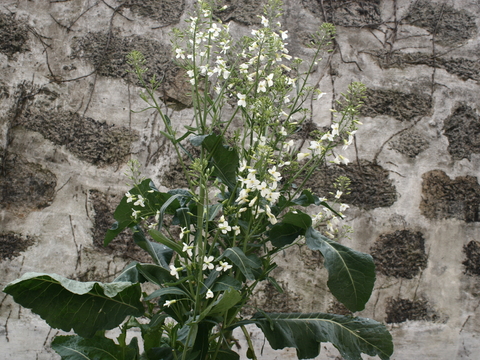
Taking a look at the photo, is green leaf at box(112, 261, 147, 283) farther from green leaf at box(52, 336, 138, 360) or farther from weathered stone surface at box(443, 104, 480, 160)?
weathered stone surface at box(443, 104, 480, 160)

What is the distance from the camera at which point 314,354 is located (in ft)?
4.84

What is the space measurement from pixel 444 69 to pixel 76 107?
213 cm

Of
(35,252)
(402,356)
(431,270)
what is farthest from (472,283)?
(35,252)

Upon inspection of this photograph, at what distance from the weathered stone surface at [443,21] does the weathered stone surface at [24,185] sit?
2266mm

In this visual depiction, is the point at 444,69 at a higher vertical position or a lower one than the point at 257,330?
higher

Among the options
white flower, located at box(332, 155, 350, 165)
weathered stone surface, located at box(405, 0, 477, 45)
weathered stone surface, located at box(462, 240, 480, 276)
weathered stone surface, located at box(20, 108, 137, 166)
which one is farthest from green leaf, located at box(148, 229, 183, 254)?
weathered stone surface, located at box(405, 0, 477, 45)

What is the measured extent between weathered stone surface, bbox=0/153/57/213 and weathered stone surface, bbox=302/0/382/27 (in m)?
1.77

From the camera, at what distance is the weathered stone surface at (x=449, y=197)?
2.34 m

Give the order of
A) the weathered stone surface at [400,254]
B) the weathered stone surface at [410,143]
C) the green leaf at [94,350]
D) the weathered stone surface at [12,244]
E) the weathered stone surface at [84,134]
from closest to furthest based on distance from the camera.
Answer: the green leaf at [94,350] → the weathered stone surface at [12,244] → the weathered stone surface at [84,134] → the weathered stone surface at [400,254] → the weathered stone surface at [410,143]

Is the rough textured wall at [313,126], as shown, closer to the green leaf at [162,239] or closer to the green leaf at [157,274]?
the green leaf at [157,274]

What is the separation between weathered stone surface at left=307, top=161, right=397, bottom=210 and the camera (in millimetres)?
2307

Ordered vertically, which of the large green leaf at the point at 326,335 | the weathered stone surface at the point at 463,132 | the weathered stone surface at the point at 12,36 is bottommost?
the large green leaf at the point at 326,335

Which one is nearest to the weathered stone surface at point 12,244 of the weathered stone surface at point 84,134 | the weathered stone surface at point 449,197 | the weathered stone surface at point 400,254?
the weathered stone surface at point 84,134

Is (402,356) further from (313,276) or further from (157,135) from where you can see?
(157,135)
